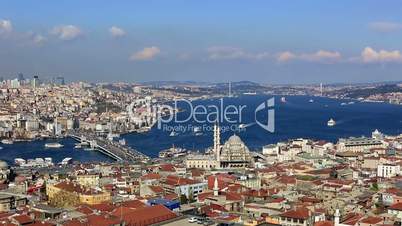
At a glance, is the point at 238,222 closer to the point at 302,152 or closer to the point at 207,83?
the point at 302,152

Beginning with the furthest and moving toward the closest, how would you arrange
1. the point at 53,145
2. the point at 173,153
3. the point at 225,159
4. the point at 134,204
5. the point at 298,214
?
1. the point at 53,145
2. the point at 173,153
3. the point at 225,159
4. the point at 134,204
5. the point at 298,214

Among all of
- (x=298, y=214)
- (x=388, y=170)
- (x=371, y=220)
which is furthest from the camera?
(x=388, y=170)

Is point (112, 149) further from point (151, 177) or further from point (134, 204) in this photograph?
point (134, 204)

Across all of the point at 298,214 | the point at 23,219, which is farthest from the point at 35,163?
the point at 298,214

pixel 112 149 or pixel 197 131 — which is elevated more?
pixel 197 131

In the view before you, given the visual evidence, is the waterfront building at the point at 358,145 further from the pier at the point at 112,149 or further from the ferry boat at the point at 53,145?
the ferry boat at the point at 53,145

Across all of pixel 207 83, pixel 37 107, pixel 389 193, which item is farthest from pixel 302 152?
pixel 207 83

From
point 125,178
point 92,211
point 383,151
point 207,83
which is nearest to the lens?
point 92,211

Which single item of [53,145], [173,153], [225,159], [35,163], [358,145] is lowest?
[53,145]

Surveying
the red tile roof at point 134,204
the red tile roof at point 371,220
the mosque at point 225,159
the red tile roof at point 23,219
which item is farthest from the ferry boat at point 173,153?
the red tile roof at point 371,220
